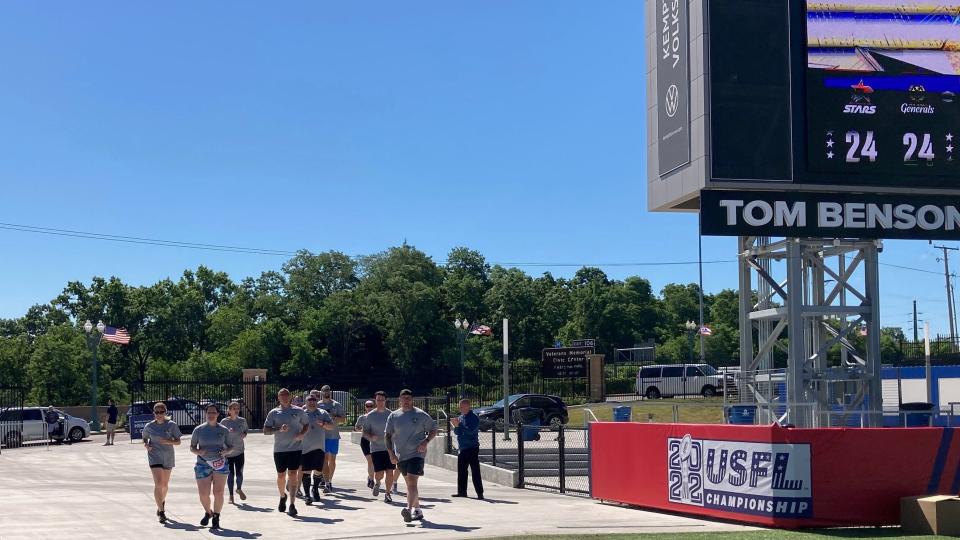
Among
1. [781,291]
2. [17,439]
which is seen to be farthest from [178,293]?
[781,291]

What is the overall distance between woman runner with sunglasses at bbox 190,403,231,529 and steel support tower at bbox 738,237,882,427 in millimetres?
11007

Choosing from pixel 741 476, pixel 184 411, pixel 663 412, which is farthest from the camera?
pixel 663 412

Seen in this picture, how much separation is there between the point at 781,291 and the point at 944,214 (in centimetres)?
344

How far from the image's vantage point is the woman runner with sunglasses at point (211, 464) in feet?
46.1

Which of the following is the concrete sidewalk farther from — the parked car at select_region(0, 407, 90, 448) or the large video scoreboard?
the parked car at select_region(0, 407, 90, 448)

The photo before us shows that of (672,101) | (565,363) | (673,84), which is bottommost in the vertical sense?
(565,363)

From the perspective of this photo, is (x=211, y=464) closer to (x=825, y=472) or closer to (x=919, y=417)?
(x=825, y=472)

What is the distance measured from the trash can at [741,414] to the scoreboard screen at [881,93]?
553 centimetres

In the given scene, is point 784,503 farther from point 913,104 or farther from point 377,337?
point 377,337

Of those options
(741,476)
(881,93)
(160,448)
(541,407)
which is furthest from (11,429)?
(881,93)

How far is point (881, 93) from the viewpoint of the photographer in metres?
20.3

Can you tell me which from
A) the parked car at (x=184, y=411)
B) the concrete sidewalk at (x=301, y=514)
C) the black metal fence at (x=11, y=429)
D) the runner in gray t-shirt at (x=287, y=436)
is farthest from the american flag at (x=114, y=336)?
the runner in gray t-shirt at (x=287, y=436)

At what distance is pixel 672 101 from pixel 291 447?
10652 millimetres

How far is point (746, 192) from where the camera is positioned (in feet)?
66.9
